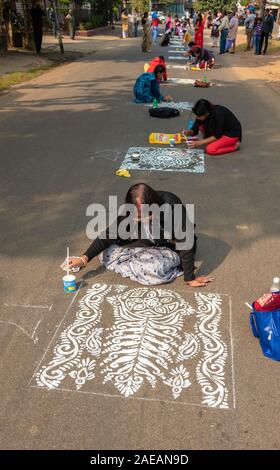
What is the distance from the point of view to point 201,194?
631cm

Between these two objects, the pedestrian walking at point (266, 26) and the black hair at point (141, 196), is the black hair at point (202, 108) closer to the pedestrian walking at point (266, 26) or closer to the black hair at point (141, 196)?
the black hair at point (141, 196)

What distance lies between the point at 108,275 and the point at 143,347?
1.16m

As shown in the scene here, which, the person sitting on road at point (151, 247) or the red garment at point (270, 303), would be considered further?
the person sitting on road at point (151, 247)

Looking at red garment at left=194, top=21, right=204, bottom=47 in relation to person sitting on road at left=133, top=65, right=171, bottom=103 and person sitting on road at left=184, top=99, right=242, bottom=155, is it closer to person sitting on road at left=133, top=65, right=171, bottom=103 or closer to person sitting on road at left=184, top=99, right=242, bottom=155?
person sitting on road at left=133, top=65, right=171, bottom=103

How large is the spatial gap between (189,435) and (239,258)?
2423 millimetres

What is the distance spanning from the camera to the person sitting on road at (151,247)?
13.3ft

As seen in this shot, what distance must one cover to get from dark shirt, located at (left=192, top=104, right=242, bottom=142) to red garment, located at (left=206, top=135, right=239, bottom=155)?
0.08 m

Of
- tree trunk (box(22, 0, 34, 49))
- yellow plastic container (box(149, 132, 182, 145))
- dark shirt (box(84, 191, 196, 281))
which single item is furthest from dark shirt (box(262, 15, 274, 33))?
dark shirt (box(84, 191, 196, 281))

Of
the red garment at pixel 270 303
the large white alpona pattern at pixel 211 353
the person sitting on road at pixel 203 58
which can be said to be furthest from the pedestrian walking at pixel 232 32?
the red garment at pixel 270 303

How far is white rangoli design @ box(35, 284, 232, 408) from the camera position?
3.10 m

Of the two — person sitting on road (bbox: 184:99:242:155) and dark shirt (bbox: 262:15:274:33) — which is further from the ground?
dark shirt (bbox: 262:15:274:33)

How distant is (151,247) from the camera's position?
4332 mm
